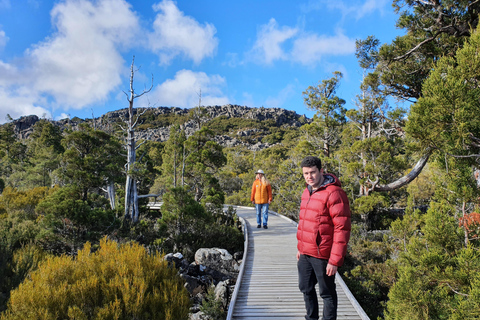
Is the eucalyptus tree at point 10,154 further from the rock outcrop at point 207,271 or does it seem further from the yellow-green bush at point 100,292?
the yellow-green bush at point 100,292

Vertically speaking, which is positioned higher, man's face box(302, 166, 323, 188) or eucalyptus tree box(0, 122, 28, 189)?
eucalyptus tree box(0, 122, 28, 189)

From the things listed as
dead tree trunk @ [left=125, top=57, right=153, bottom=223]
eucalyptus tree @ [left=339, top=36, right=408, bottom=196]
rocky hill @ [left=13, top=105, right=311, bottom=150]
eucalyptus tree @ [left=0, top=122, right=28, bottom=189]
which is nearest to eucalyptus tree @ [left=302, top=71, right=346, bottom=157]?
eucalyptus tree @ [left=339, top=36, right=408, bottom=196]

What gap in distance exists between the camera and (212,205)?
11.4 meters

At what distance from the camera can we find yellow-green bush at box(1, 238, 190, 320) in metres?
2.92

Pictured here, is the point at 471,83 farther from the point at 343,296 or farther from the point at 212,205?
the point at 212,205

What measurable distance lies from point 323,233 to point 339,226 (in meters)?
0.21

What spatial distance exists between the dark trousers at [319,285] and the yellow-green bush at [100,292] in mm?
1746

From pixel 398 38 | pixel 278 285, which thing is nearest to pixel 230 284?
pixel 278 285

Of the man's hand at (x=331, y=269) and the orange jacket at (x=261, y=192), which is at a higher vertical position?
the orange jacket at (x=261, y=192)

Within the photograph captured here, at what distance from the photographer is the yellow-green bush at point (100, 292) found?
292 cm

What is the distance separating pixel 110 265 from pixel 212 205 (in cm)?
776

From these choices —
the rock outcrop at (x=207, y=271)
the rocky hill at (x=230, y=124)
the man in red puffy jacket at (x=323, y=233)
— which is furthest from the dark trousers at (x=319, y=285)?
the rocky hill at (x=230, y=124)

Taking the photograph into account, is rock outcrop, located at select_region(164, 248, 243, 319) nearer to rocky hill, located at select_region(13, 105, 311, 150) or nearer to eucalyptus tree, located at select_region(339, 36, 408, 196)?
eucalyptus tree, located at select_region(339, 36, 408, 196)

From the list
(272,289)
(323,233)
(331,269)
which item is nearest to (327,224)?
(323,233)
